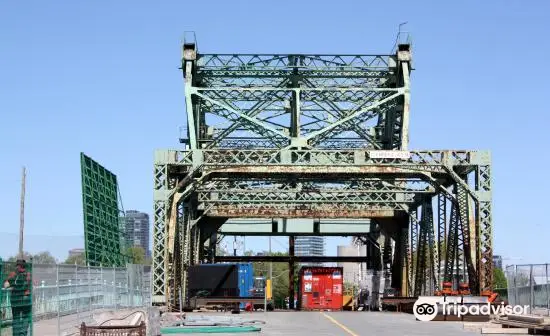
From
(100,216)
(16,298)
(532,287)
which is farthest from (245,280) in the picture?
(16,298)

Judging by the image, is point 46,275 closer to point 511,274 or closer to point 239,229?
point 511,274

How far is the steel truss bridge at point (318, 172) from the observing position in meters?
41.1

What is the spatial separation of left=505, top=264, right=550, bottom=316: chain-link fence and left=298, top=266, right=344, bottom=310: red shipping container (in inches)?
870

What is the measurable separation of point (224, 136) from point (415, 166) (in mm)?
15264

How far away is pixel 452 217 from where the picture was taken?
143ft

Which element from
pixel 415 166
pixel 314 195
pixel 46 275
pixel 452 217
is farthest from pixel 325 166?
pixel 46 275

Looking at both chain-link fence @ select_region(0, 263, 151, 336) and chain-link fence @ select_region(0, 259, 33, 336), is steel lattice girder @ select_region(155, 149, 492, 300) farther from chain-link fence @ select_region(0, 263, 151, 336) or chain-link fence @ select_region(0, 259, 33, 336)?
chain-link fence @ select_region(0, 259, 33, 336)

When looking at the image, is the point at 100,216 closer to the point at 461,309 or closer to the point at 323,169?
the point at 323,169

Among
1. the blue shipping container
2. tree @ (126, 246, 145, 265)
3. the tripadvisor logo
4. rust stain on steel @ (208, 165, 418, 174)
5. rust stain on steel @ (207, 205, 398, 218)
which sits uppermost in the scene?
rust stain on steel @ (208, 165, 418, 174)

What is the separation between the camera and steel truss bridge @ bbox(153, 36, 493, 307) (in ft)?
135

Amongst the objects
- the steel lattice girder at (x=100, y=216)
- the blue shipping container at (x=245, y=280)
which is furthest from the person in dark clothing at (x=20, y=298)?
the blue shipping container at (x=245, y=280)

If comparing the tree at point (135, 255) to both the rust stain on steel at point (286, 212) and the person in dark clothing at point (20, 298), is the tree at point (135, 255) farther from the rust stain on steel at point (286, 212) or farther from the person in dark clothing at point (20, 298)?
the person in dark clothing at point (20, 298)

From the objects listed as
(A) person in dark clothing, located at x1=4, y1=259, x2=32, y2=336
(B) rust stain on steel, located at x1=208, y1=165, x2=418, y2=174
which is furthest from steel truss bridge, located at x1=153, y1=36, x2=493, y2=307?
(A) person in dark clothing, located at x1=4, y1=259, x2=32, y2=336

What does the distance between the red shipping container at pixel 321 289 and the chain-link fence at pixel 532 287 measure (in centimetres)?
2211
